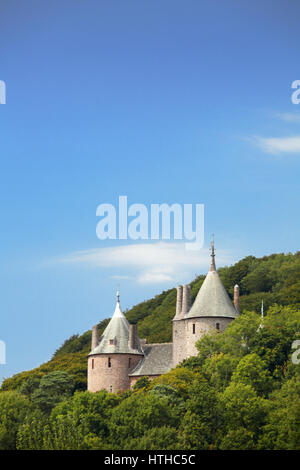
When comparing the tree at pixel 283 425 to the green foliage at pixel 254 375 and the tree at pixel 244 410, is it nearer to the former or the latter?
the tree at pixel 244 410

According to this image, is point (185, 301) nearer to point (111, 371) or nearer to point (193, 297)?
point (111, 371)

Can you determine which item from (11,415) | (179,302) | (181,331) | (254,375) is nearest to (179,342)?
(181,331)

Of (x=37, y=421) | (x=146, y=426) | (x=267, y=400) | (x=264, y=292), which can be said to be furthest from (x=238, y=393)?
(x=264, y=292)

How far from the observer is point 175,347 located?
93250 millimetres

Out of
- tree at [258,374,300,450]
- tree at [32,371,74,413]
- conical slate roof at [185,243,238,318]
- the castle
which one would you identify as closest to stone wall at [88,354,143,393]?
the castle

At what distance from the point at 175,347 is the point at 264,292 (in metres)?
42.3

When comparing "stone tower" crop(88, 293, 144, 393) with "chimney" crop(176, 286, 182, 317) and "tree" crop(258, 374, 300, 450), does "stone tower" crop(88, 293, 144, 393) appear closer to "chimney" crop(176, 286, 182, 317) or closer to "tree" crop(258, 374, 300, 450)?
"chimney" crop(176, 286, 182, 317)

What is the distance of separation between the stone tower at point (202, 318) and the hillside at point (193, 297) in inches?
629

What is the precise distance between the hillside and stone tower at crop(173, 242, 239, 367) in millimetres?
15968

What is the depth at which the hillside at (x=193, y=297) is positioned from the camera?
113 metres

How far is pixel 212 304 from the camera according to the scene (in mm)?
91562

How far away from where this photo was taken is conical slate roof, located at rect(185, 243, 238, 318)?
91.1 meters
